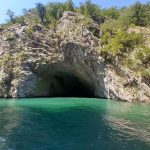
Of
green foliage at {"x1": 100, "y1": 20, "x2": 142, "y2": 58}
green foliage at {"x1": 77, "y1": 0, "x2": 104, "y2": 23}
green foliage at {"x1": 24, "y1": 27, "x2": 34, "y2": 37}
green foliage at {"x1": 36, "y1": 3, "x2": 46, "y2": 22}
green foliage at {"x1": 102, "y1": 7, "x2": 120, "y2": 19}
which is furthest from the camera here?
green foliage at {"x1": 102, "y1": 7, "x2": 120, "y2": 19}

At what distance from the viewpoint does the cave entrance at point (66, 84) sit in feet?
178

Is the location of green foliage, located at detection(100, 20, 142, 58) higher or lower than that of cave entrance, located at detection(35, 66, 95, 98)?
higher

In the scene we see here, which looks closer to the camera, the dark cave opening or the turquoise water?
the turquoise water

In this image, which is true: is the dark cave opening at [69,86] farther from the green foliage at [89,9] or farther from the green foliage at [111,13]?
the green foliage at [111,13]

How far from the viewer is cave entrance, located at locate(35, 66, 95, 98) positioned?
178ft

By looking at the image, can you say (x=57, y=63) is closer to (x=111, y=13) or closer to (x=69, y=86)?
(x=69, y=86)

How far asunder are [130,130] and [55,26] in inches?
1655

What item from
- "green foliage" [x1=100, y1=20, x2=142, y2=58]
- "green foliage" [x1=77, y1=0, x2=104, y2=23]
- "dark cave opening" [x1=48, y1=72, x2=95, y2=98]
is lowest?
"dark cave opening" [x1=48, y1=72, x2=95, y2=98]

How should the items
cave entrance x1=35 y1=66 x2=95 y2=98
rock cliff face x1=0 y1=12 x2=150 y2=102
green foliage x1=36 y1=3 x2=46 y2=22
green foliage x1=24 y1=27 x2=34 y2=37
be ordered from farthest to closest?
1. green foliage x1=36 y1=3 x2=46 y2=22
2. green foliage x1=24 y1=27 x2=34 y2=37
3. cave entrance x1=35 y1=66 x2=95 y2=98
4. rock cliff face x1=0 y1=12 x2=150 y2=102

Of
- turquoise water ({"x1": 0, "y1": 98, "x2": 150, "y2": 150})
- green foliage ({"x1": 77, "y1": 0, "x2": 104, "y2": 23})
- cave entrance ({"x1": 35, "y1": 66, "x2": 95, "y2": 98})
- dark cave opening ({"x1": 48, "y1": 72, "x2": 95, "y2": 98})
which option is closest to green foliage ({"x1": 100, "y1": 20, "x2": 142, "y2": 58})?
cave entrance ({"x1": 35, "y1": 66, "x2": 95, "y2": 98})

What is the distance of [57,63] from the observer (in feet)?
168

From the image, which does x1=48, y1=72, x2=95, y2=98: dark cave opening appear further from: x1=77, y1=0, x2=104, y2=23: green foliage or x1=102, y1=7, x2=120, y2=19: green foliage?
x1=102, y1=7, x2=120, y2=19: green foliage

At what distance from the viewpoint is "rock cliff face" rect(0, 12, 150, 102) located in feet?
→ 151

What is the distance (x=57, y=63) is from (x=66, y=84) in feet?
35.5
